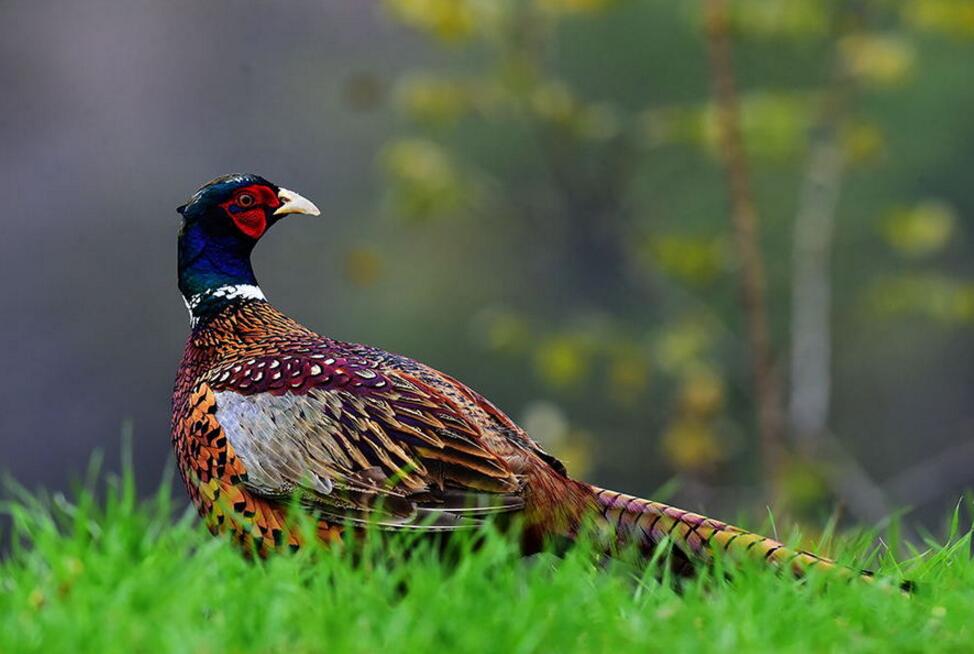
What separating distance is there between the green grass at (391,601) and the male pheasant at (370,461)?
3.4 inches

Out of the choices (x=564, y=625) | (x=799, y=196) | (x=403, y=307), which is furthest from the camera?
(x=403, y=307)

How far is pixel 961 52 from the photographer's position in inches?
403

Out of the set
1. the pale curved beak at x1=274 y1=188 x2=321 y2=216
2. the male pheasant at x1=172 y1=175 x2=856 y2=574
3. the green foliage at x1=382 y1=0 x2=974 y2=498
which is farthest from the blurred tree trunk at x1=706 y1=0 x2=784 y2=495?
the male pheasant at x1=172 y1=175 x2=856 y2=574

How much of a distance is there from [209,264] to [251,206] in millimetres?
A: 204

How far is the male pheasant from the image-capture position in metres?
3.42

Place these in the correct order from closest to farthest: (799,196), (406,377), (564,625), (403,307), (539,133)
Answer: (564,625) → (406,377) → (539,133) → (799,196) → (403,307)

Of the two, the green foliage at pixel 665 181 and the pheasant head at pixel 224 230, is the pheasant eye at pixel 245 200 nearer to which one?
the pheasant head at pixel 224 230

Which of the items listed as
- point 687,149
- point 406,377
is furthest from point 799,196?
point 406,377

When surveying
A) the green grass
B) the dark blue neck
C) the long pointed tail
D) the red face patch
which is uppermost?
the red face patch

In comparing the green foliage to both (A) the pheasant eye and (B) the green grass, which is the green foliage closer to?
(A) the pheasant eye

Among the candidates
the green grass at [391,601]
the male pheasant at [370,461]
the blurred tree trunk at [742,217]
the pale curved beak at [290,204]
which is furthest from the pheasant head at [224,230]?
the blurred tree trunk at [742,217]

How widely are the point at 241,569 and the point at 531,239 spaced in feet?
24.5

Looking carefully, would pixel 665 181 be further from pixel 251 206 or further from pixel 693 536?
pixel 693 536

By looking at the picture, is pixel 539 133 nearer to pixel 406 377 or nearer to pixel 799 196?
pixel 799 196
